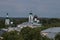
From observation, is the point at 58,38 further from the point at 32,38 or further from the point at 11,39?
the point at 11,39

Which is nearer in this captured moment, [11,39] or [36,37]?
[11,39]

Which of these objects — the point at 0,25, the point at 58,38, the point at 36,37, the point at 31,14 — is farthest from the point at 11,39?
the point at 31,14

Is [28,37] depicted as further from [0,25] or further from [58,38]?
[0,25]

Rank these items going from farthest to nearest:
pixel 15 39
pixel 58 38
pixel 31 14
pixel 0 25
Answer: pixel 31 14, pixel 0 25, pixel 58 38, pixel 15 39

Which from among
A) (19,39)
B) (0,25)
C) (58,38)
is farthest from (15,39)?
(0,25)

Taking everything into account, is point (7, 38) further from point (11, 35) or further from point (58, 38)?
point (58, 38)

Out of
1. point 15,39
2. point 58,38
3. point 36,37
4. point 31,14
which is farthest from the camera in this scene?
point 31,14

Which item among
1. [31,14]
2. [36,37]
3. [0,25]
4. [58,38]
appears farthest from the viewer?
[31,14]

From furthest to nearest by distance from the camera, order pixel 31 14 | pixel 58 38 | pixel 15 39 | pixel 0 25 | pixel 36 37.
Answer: pixel 31 14
pixel 0 25
pixel 58 38
pixel 36 37
pixel 15 39

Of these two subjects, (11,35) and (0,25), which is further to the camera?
(0,25)
